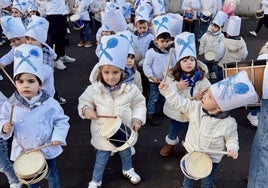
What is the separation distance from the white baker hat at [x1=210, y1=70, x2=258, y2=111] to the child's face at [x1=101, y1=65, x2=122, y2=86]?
3.05 feet

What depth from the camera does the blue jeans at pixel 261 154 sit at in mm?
2533

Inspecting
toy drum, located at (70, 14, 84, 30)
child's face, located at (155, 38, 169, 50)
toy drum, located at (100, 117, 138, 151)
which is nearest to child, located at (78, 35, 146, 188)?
toy drum, located at (100, 117, 138, 151)

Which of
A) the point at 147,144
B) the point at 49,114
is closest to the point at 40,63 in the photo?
the point at 49,114

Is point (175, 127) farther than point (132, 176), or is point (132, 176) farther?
point (175, 127)

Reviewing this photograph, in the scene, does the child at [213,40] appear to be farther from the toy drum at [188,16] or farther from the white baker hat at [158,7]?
the toy drum at [188,16]

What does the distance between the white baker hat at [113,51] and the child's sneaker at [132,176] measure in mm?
1317

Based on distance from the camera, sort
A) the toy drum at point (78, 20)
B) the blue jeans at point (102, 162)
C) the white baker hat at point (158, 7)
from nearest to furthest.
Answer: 1. the blue jeans at point (102, 162)
2. the white baker hat at point (158, 7)
3. the toy drum at point (78, 20)

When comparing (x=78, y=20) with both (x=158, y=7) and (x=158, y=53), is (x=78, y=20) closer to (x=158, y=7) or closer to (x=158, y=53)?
(x=158, y=7)

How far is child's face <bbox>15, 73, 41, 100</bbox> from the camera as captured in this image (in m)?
2.80

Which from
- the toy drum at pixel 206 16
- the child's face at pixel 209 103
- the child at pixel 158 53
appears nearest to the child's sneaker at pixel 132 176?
the child's face at pixel 209 103

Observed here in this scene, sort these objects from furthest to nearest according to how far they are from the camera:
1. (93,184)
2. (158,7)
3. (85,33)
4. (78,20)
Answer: (85,33) < (78,20) < (158,7) < (93,184)

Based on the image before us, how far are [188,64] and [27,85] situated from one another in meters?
1.81

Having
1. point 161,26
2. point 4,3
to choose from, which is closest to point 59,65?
point 4,3

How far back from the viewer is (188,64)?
3.76 meters
